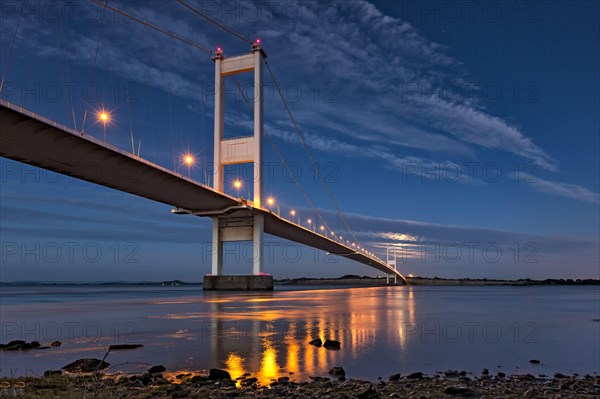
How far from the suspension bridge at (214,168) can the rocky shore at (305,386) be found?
70.5ft

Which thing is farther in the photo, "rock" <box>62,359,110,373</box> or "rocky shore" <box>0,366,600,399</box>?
"rock" <box>62,359,110,373</box>

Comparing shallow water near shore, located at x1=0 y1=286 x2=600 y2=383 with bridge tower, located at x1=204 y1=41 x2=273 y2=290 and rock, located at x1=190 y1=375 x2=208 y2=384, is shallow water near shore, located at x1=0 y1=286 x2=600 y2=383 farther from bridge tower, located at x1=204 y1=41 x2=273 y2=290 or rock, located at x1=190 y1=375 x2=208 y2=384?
bridge tower, located at x1=204 y1=41 x2=273 y2=290

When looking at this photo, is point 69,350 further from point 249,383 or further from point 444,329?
point 444,329

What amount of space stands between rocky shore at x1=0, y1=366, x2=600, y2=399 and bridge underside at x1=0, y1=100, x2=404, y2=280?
70.5ft

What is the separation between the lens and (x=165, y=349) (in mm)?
12945

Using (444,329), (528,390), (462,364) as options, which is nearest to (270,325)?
(444,329)

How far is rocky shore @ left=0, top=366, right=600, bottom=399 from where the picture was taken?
760 centimetres

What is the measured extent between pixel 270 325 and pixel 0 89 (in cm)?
1860

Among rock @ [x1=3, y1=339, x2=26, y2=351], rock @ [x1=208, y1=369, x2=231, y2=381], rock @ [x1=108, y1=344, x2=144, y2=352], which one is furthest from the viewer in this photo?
rock @ [x1=108, y1=344, x2=144, y2=352]

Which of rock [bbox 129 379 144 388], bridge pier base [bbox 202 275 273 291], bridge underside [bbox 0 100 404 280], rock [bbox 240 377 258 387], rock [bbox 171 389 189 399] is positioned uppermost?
bridge underside [bbox 0 100 404 280]

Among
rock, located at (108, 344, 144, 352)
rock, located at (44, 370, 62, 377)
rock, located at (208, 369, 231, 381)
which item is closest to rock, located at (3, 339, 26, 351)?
rock, located at (108, 344, 144, 352)

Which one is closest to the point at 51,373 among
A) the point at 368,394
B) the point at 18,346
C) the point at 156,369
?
the point at 156,369

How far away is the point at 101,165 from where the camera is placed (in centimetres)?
3659

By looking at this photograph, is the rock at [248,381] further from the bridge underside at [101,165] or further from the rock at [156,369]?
the bridge underside at [101,165]
